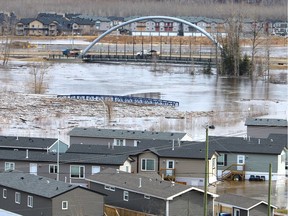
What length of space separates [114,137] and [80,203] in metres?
5.25

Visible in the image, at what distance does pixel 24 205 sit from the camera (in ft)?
40.1

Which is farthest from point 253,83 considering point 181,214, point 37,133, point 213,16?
point 213,16

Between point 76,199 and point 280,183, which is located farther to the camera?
point 280,183

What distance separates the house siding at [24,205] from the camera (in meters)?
11.8

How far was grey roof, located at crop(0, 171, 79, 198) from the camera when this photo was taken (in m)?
11.9

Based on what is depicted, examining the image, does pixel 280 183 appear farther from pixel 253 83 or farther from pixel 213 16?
pixel 213 16

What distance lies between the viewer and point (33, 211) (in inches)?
474

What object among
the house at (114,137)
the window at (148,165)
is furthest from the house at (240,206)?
the house at (114,137)

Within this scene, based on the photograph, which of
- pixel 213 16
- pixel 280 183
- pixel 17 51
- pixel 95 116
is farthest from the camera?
pixel 213 16

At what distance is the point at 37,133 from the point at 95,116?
363 cm

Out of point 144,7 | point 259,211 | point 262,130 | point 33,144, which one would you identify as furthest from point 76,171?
point 144,7

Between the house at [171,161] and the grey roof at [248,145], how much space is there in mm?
589

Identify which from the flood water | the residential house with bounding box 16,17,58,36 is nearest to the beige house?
the flood water

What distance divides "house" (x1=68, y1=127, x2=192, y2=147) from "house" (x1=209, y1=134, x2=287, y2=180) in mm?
1193
